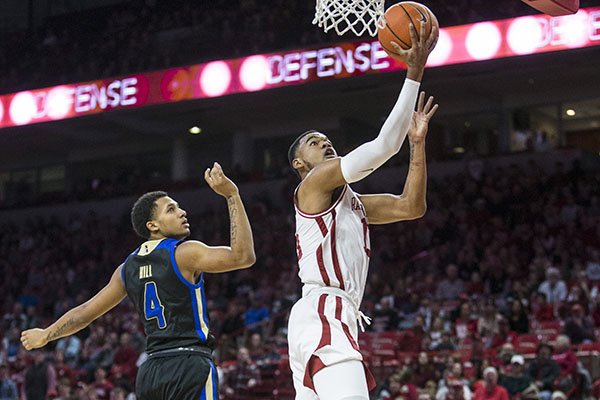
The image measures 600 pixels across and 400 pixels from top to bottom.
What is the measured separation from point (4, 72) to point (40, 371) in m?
10.6

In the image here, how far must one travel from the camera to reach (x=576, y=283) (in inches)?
552

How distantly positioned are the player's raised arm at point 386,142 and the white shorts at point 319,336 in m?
0.55

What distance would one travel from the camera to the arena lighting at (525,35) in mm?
16281

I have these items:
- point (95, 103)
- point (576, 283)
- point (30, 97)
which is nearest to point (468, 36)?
point (576, 283)

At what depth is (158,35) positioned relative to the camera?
2436cm

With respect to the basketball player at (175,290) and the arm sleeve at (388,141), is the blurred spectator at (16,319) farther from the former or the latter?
the arm sleeve at (388,141)

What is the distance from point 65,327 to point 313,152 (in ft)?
5.04

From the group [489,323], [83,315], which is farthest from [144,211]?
[489,323]

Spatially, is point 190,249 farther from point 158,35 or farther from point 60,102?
point 158,35

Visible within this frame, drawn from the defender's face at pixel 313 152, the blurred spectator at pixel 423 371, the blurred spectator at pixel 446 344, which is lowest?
the blurred spectator at pixel 423 371

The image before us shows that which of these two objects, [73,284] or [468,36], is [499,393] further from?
[73,284]

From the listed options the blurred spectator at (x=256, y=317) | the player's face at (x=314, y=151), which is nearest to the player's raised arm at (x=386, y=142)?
the player's face at (x=314, y=151)

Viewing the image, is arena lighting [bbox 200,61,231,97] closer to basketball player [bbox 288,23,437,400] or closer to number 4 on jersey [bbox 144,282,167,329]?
basketball player [bbox 288,23,437,400]

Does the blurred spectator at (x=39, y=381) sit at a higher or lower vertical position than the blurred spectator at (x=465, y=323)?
lower
